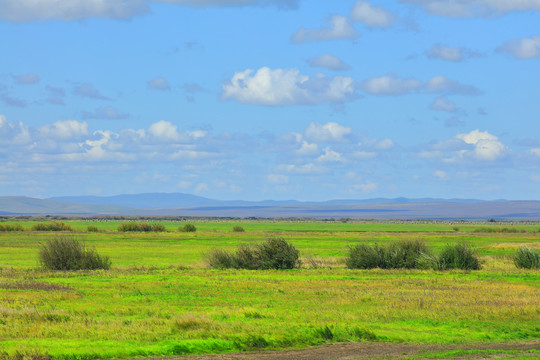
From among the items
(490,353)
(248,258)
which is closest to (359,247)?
(248,258)

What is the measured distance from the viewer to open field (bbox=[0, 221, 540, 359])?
21000 mm

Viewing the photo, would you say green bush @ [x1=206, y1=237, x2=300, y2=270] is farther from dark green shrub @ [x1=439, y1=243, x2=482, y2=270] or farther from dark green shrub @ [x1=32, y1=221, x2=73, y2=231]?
dark green shrub @ [x1=32, y1=221, x2=73, y2=231]

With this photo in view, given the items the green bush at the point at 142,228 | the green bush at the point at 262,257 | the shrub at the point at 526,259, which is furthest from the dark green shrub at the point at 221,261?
the green bush at the point at 142,228

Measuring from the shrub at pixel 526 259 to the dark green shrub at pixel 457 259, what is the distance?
3.68m

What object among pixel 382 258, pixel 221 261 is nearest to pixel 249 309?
pixel 221 261

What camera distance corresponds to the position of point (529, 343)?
71.2 feet

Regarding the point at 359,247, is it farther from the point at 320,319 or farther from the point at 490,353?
the point at 490,353

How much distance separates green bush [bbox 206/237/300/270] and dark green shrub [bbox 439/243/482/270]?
9.31 m

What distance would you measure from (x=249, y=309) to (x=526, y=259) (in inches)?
1169

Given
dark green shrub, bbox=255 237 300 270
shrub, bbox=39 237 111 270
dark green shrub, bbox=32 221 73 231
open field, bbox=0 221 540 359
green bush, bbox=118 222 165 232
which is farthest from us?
dark green shrub, bbox=32 221 73 231

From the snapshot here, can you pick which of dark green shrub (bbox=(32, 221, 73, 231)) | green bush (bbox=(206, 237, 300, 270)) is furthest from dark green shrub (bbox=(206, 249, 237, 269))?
dark green shrub (bbox=(32, 221, 73, 231))

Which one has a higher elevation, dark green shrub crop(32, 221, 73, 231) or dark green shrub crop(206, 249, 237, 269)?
dark green shrub crop(32, 221, 73, 231)

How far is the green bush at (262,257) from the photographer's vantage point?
49.6 metres

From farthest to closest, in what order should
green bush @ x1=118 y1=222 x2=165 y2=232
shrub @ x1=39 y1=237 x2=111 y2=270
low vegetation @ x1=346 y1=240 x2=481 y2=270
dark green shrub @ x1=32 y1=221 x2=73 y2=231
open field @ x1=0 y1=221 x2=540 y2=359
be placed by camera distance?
dark green shrub @ x1=32 y1=221 x2=73 y2=231 → green bush @ x1=118 y1=222 x2=165 y2=232 → low vegetation @ x1=346 y1=240 x2=481 y2=270 → shrub @ x1=39 y1=237 x2=111 y2=270 → open field @ x1=0 y1=221 x2=540 y2=359
